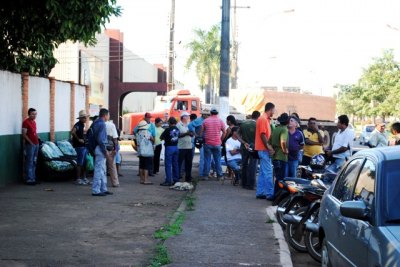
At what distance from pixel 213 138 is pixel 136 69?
37.9m

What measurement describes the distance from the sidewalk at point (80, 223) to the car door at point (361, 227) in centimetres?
280

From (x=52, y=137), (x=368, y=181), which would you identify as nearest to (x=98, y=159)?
(x=52, y=137)

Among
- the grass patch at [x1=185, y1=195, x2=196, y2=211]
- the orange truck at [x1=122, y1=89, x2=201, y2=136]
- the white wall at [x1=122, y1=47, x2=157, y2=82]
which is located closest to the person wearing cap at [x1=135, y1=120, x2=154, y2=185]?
the grass patch at [x1=185, y1=195, x2=196, y2=211]

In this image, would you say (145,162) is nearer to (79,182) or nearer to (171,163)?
(171,163)

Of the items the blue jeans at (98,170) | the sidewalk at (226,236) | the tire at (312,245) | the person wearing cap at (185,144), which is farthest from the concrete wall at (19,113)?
the tire at (312,245)

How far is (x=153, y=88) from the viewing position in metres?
43.2

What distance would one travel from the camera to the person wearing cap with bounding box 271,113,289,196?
41.9 ft

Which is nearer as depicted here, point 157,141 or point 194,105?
point 157,141

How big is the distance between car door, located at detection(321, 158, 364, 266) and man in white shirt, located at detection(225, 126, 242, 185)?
915cm

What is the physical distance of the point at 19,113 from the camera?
53.2 ft

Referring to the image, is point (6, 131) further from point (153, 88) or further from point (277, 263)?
point (153, 88)

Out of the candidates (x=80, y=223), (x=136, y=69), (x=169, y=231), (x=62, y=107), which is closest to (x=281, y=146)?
(x=169, y=231)

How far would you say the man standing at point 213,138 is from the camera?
17250 mm

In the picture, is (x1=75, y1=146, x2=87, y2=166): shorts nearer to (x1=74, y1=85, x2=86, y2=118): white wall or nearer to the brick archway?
(x1=74, y1=85, x2=86, y2=118): white wall
